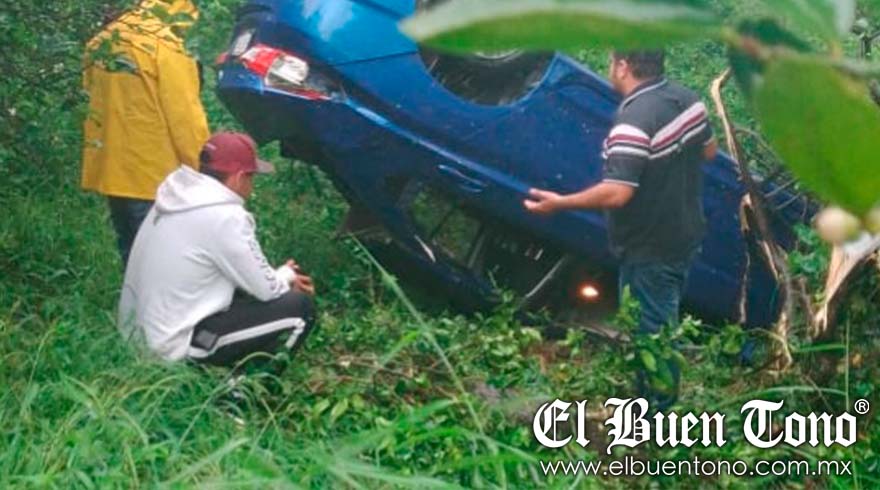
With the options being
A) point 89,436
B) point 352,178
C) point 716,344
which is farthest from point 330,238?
point 89,436

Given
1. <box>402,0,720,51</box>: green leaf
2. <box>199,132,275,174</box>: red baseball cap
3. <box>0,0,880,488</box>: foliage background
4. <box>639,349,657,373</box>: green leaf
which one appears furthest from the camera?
<box>199,132,275,174</box>: red baseball cap

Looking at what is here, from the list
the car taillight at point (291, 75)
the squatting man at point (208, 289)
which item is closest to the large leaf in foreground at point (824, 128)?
the squatting man at point (208, 289)

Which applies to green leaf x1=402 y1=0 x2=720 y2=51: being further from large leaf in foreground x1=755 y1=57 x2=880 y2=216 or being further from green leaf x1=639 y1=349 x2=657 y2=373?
green leaf x1=639 y1=349 x2=657 y2=373

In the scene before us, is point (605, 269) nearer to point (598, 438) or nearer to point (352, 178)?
point (352, 178)

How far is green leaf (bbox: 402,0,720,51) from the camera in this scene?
0.47 m

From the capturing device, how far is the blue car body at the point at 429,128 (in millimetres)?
5680

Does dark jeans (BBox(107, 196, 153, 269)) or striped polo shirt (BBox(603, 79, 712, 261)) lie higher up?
striped polo shirt (BBox(603, 79, 712, 261))

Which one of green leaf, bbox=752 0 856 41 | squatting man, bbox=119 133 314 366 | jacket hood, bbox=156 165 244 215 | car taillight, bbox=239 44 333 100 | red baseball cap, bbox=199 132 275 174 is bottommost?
squatting man, bbox=119 133 314 366

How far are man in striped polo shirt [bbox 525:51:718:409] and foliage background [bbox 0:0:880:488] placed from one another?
216mm

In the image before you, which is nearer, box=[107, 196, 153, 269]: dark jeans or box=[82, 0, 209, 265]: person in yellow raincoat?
box=[82, 0, 209, 265]: person in yellow raincoat

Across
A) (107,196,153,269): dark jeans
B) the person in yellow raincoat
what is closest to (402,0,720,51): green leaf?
the person in yellow raincoat

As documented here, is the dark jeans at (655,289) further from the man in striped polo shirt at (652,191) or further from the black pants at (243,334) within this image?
the black pants at (243,334)

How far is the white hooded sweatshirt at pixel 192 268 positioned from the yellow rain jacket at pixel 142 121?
66cm

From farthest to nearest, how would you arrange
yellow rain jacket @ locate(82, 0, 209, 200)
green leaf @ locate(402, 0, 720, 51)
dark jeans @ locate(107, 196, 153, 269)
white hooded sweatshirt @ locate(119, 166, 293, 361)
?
dark jeans @ locate(107, 196, 153, 269) < yellow rain jacket @ locate(82, 0, 209, 200) < white hooded sweatshirt @ locate(119, 166, 293, 361) < green leaf @ locate(402, 0, 720, 51)
